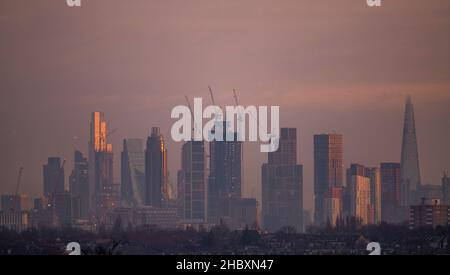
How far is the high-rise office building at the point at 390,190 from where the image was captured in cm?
3612

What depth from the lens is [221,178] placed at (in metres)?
43.5

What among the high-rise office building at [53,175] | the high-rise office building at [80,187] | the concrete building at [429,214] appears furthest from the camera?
the high-rise office building at [80,187]

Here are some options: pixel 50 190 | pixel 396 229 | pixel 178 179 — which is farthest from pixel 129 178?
pixel 396 229

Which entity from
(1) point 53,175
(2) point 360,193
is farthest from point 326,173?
(1) point 53,175

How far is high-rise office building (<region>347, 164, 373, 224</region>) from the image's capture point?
36.0m

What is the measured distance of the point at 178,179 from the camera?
39.8 m

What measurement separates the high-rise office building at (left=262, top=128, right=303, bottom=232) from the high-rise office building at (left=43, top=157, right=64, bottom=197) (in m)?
6.55

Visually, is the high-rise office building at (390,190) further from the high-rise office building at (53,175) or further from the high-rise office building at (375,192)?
the high-rise office building at (53,175)

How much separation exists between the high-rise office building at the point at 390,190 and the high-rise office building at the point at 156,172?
23.6 ft

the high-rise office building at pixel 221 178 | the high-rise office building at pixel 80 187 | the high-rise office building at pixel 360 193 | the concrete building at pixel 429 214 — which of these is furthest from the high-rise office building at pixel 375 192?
the high-rise office building at pixel 80 187

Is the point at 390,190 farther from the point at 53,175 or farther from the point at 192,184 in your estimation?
the point at 53,175

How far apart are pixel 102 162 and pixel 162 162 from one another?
6.69ft
